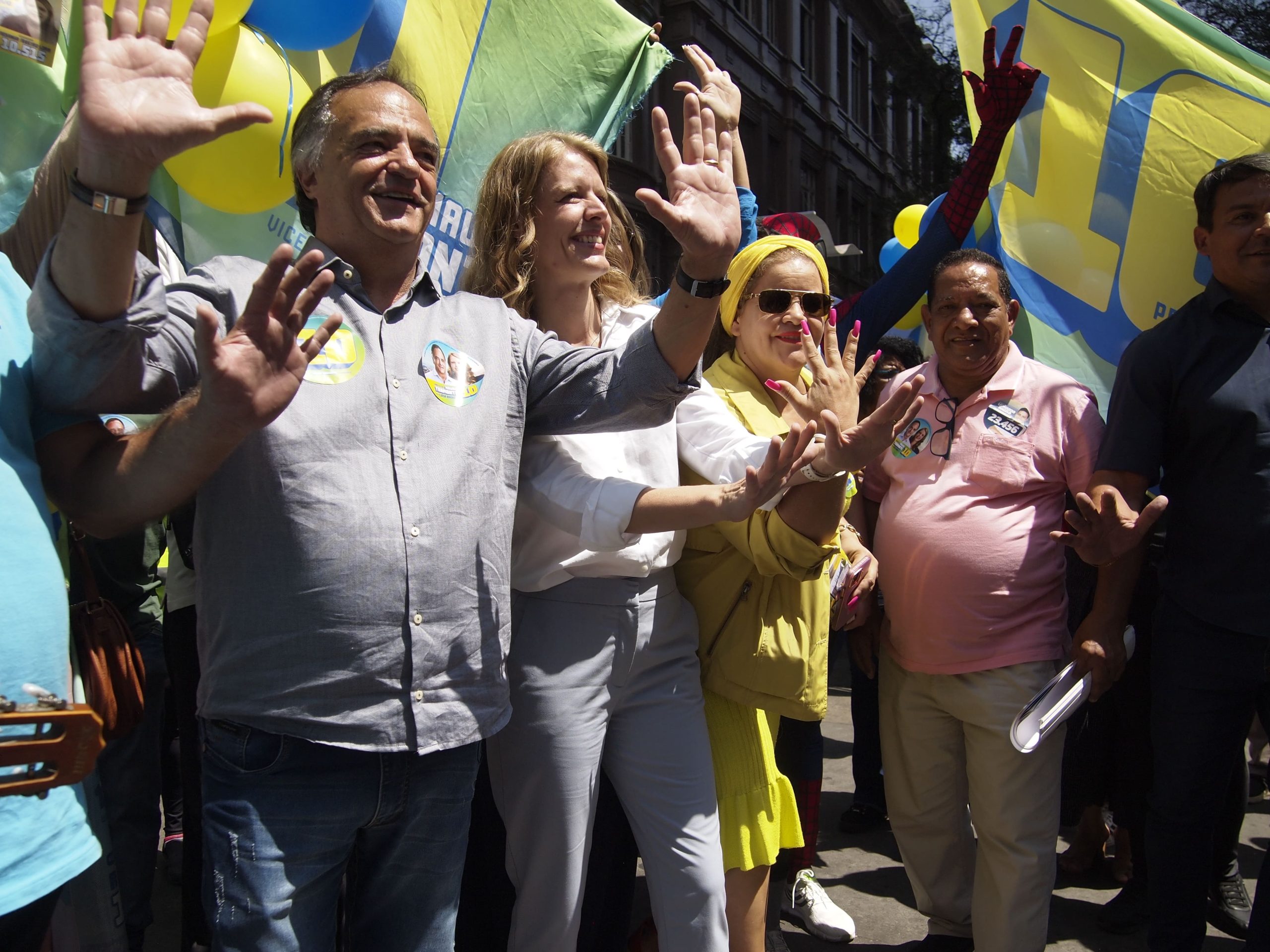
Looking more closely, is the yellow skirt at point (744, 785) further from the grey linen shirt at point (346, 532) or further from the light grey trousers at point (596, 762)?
the grey linen shirt at point (346, 532)

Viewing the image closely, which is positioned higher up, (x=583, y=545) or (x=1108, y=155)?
(x=1108, y=155)

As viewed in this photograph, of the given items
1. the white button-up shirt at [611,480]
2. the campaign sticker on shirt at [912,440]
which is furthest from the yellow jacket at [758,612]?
the campaign sticker on shirt at [912,440]

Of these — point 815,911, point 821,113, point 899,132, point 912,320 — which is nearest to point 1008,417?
point 815,911

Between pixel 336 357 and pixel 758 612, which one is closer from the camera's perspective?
pixel 336 357

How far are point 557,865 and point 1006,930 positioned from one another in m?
1.32

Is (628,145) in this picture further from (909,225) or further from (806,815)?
(806,815)

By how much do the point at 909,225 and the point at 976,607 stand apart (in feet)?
13.4

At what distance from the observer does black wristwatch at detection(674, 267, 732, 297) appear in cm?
177

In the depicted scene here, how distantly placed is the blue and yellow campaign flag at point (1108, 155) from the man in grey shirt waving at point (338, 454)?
6.71ft

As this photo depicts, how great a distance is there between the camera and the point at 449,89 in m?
3.31

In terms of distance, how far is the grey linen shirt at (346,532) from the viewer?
158cm

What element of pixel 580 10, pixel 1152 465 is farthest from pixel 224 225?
pixel 1152 465

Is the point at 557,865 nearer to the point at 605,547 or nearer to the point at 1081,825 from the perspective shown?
the point at 605,547

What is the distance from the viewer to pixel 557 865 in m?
2.06
